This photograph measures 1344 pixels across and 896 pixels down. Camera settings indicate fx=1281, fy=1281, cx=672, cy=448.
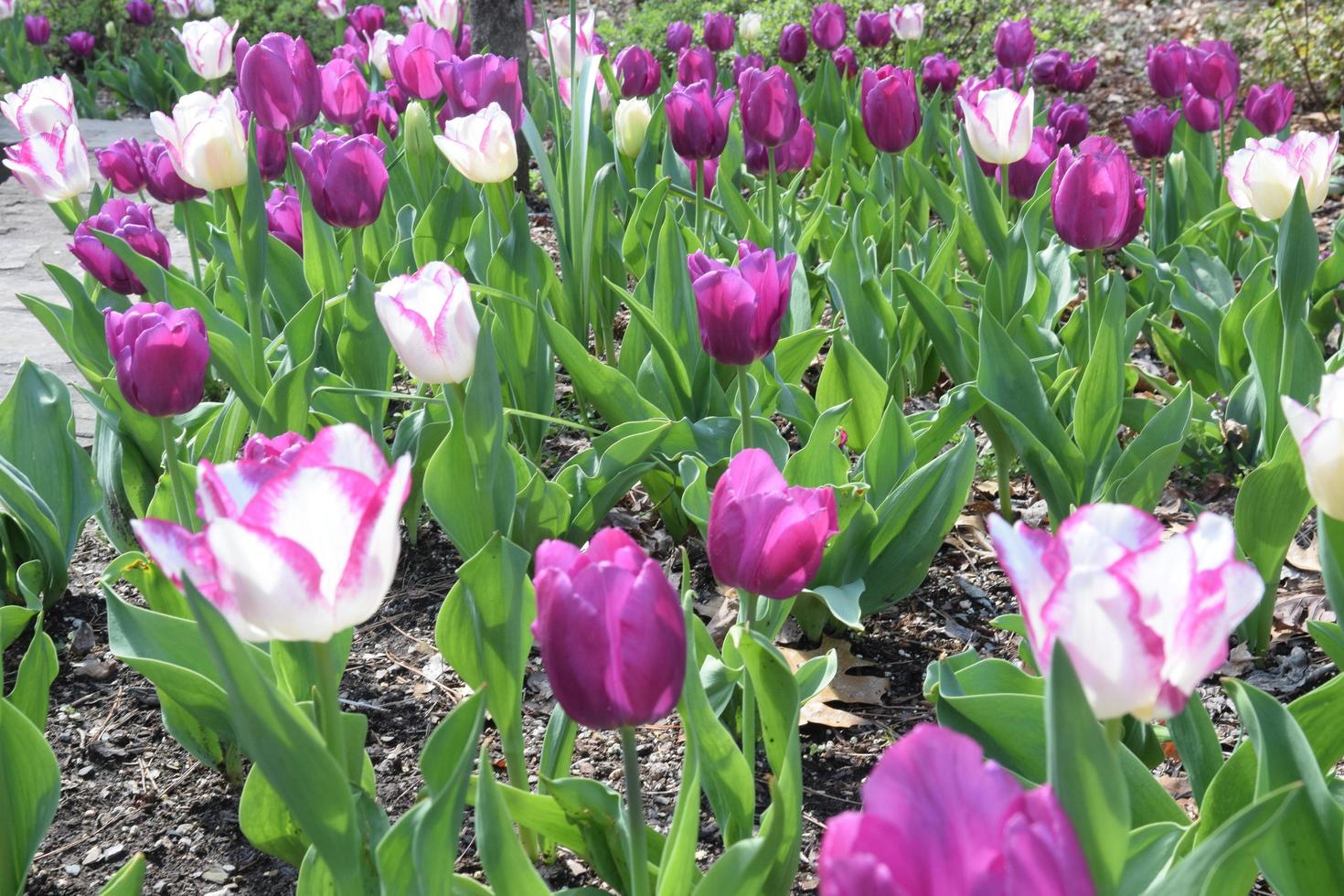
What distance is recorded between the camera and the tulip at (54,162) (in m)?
2.59

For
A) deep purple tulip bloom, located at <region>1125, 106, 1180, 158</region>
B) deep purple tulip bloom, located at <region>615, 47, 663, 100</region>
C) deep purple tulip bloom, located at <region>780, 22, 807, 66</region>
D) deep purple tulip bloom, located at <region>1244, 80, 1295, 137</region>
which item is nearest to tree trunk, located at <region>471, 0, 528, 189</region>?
deep purple tulip bloom, located at <region>615, 47, 663, 100</region>

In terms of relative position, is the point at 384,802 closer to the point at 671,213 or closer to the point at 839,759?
the point at 839,759

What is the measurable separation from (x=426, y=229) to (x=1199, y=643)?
2436 millimetres

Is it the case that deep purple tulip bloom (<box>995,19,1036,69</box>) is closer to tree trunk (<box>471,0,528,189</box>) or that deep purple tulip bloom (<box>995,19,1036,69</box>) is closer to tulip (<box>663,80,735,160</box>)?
tree trunk (<box>471,0,528,189</box>)

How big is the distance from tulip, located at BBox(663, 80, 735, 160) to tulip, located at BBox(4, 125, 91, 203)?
1233 mm

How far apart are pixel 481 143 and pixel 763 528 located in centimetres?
158

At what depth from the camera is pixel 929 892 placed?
56 cm

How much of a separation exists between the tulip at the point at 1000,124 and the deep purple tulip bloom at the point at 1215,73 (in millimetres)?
1080

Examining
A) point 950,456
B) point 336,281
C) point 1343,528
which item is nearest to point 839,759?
point 950,456

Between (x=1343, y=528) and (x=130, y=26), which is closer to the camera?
(x=1343, y=528)

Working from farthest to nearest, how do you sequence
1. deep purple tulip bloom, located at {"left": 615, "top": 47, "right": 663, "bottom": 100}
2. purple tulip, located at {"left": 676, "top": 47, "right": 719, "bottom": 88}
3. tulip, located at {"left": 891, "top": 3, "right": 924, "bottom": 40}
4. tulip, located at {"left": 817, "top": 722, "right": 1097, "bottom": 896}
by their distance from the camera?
tulip, located at {"left": 891, "top": 3, "right": 924, "bottom": 40} < purple tulip, located at {"left": 676, "top": 47, "right": 719, "bottom": 88} < deep purple tulip bloom, located at {"left": 615, "top": 47, "right": 663, "bottom": 100} < tulip, located at {"left": 817, "top": 722, "right": 1097, "bottom": 896}

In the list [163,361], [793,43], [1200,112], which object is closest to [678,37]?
[793,43]

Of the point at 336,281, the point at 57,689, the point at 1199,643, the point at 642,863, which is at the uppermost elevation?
the point at 1199,643

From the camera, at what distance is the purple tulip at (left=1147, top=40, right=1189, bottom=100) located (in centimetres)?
371
